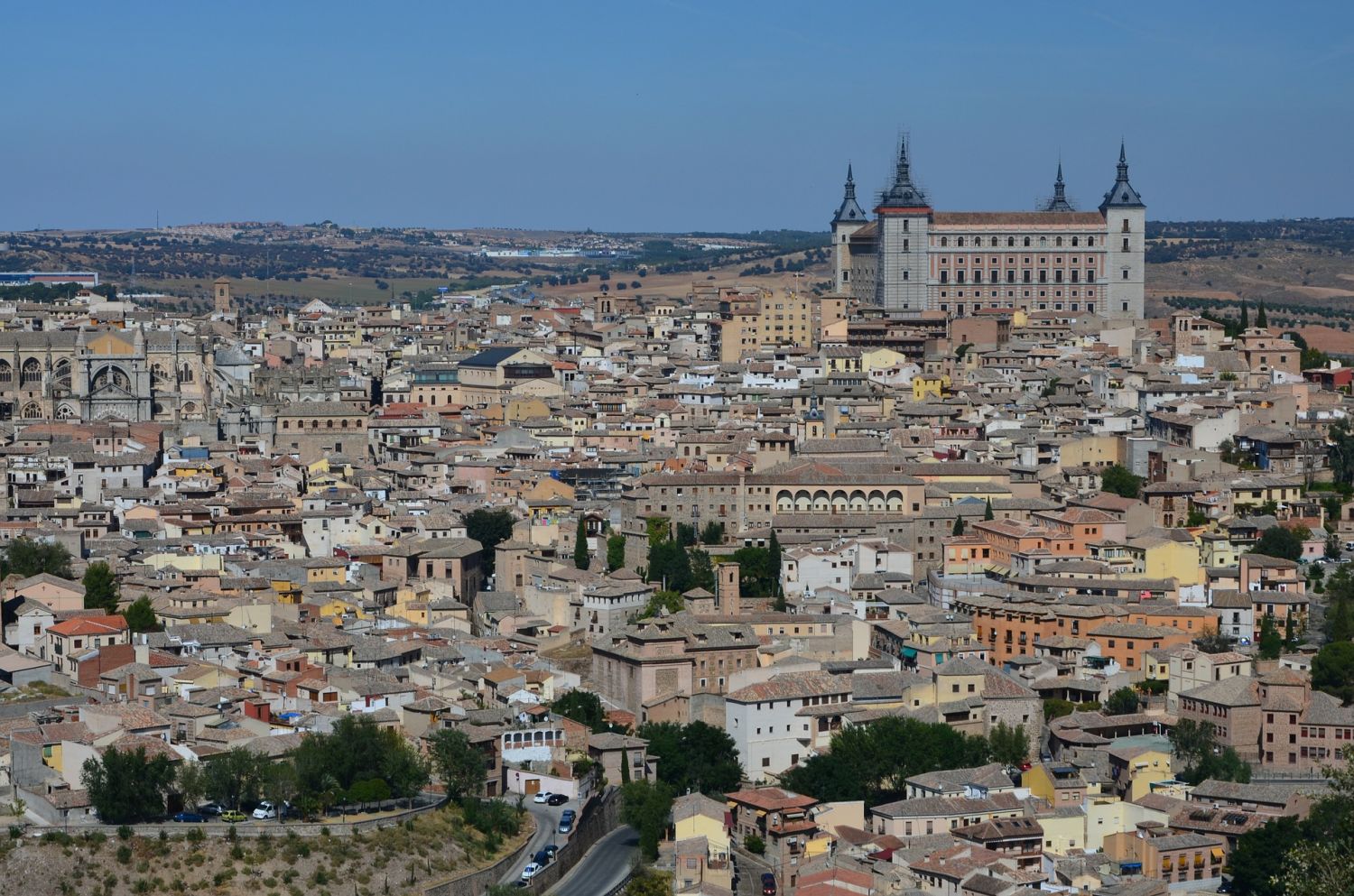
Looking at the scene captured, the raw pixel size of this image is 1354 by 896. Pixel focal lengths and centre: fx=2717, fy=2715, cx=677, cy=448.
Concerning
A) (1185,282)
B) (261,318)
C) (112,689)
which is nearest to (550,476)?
(112,689)

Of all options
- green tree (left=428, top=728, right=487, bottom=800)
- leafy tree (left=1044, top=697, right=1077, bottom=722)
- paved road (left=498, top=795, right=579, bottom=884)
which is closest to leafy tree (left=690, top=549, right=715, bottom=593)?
leafy tree (left=1044, top=697, right=1077, bottom=722)

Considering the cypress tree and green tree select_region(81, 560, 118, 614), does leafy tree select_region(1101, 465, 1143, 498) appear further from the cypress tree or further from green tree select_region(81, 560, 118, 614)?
green tree select_region(81, 560, 118, 614)

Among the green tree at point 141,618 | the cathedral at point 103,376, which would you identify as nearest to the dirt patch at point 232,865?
the green tree at point 141,618

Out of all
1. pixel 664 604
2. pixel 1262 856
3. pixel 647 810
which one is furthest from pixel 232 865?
pixel 1262 856

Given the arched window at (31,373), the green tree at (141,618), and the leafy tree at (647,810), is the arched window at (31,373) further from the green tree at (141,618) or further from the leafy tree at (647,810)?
the leafy tree at (647,810)

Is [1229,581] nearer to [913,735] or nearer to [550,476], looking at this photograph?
[913,735]

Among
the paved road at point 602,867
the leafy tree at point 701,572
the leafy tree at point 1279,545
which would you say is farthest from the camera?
the leafy tree at point 701,572
